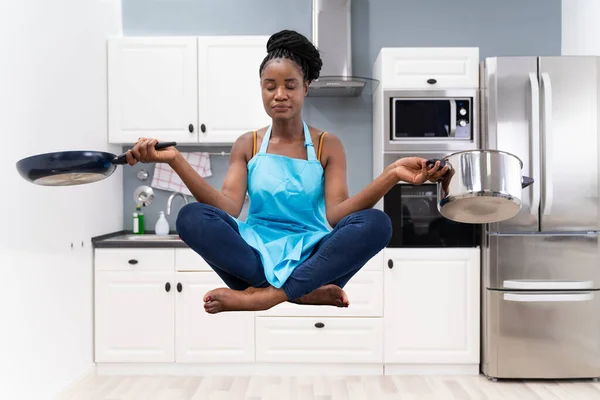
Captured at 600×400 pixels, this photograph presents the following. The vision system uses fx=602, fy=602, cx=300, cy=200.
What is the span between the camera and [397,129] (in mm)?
3562

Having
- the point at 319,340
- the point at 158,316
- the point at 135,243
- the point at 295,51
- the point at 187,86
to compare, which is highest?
the point at 187,86

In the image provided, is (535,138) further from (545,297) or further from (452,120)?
(545,297)

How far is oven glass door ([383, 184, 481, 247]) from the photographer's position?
355 cm

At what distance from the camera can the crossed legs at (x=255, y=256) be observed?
4.92 feet

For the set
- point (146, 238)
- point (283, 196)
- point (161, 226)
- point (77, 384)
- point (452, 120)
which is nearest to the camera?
point (283, 196)

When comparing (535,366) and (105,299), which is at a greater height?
(105,299)

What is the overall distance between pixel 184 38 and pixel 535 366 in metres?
2.88

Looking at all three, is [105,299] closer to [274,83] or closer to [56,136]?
[56,136]

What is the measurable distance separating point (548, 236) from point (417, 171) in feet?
7.15

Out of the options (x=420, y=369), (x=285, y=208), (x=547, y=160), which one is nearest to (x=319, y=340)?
(x=420, y=369)

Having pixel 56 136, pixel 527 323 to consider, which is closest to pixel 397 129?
pixel 527 323

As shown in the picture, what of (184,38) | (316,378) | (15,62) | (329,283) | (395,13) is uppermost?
(395,13)

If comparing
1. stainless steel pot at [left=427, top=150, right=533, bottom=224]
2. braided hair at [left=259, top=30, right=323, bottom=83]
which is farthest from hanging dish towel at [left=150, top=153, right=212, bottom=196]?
stainless steel pot at [left=427, top=150, right=533, bottom=224]

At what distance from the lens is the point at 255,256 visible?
5.24ft
